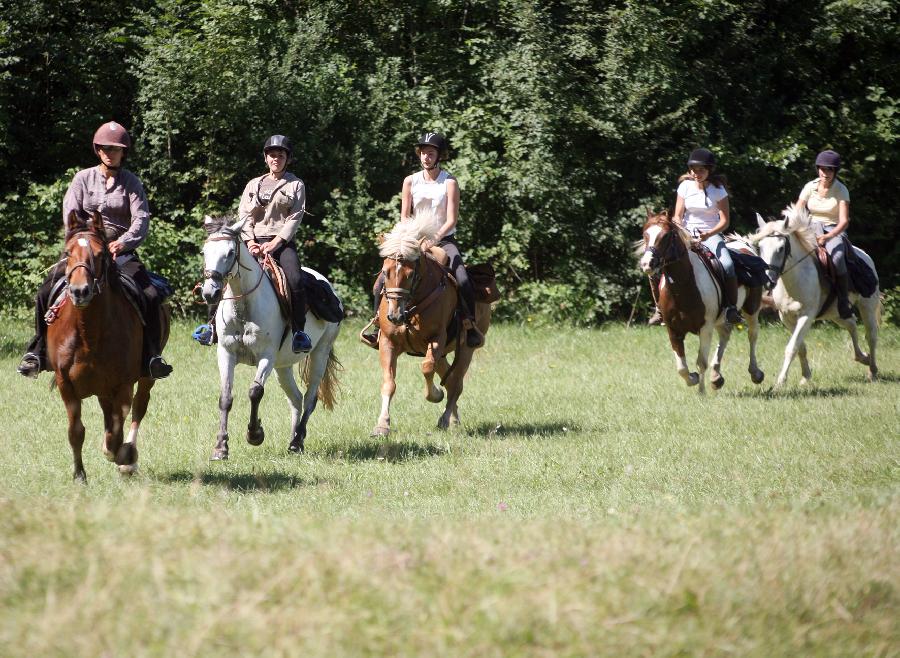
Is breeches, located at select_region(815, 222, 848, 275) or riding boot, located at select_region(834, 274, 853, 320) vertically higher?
breeches, located at select_region(815, 222, 848, 275)

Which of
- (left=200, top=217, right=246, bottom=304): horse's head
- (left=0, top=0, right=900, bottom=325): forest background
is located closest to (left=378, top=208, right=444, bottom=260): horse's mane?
(left=200, top=217, right=246, bottom=304): horse's head

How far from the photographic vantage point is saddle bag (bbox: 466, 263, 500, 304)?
1251cm

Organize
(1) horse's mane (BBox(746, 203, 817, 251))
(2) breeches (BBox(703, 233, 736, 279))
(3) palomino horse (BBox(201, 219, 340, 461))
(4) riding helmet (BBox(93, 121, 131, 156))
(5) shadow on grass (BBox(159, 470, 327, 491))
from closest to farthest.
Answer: (4) riding helmet (BBox(93, 121, 131, 156)), (5) shadow on grass (BBox(159, 470, 327, 491)), (3) palomino horse (BBox(201, 219, 340, 461)), (2) breeches (BBox(703, 233, 736, 279)), (1) horse's mane (BBox(746, 203, 817, 251))

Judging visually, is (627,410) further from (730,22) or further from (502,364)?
(730,22)

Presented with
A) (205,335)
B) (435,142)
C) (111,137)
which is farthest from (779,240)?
(111,137)

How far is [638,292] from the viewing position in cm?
2209

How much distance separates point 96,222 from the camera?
335 inches

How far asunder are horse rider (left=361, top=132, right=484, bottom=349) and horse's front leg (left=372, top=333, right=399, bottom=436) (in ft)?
1.42

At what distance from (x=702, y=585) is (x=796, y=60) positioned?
2071 cm

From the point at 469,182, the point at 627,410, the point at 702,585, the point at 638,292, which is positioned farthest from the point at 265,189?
the point at 638,292

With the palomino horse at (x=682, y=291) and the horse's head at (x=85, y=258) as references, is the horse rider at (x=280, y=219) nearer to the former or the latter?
the horse's head at (x=85, y=258)

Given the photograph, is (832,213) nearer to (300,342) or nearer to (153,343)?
(300,342)

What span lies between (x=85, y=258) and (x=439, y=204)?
4.57 meters

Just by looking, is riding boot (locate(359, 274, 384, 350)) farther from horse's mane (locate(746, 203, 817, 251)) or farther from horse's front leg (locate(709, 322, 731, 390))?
horse's mane (locate(746, 203, 817, 251))
